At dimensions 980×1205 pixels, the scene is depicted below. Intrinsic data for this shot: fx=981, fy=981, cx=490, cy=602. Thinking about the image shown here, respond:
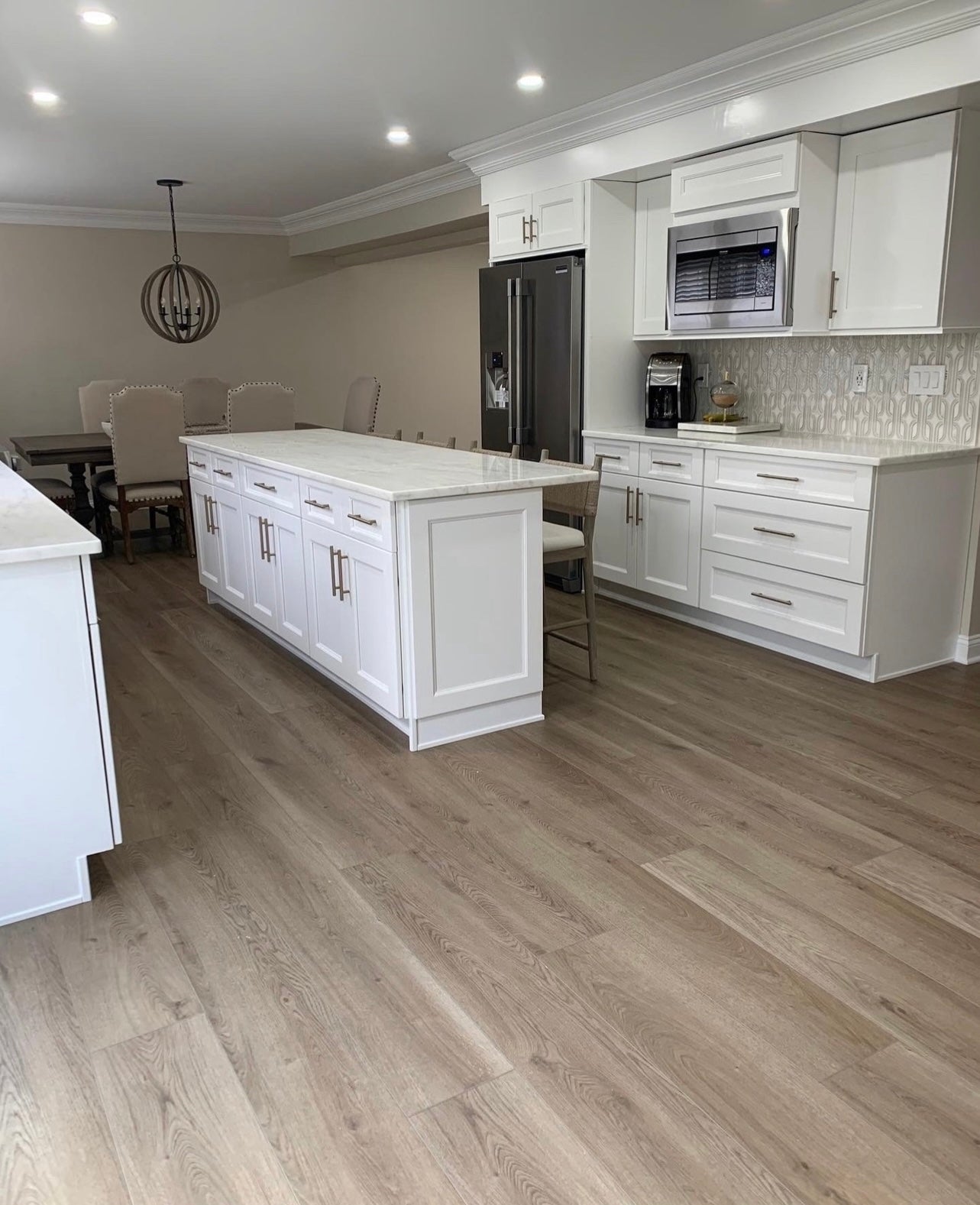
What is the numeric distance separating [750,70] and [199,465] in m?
3.10

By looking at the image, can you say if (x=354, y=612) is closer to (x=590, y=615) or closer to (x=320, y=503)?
(x=320, y=503)

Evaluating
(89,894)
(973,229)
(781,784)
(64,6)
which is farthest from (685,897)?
(64,6)

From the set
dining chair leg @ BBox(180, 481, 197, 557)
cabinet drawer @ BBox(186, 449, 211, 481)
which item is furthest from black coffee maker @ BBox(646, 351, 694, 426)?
dining chair leg @ BBox(180, 481, 197, 557)

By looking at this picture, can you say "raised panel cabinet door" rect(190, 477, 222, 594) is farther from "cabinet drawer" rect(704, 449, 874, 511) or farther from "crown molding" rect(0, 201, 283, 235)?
"crown molding" rect(0, 201, 283, 235)

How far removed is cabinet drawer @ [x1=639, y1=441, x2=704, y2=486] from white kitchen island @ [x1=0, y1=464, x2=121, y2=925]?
9.45 feet

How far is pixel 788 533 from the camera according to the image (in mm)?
4062

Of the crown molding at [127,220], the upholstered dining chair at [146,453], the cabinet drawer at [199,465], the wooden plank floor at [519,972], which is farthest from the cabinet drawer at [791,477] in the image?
the crown molding at [127,220]

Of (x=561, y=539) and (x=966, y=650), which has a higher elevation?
(x=561, y=539)

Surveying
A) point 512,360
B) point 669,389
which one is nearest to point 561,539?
point 669,389

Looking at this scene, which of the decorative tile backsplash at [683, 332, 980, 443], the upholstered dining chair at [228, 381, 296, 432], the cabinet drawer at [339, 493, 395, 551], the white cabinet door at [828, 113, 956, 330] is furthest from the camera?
the upholstered dining chair at [228, 381, 296, 432]

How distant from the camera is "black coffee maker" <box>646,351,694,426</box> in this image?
16.7ft

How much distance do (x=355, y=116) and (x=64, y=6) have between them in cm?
173

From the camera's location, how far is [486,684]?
3.40 meters

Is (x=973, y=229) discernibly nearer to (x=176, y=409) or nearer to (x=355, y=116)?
(x=355, y=116)
